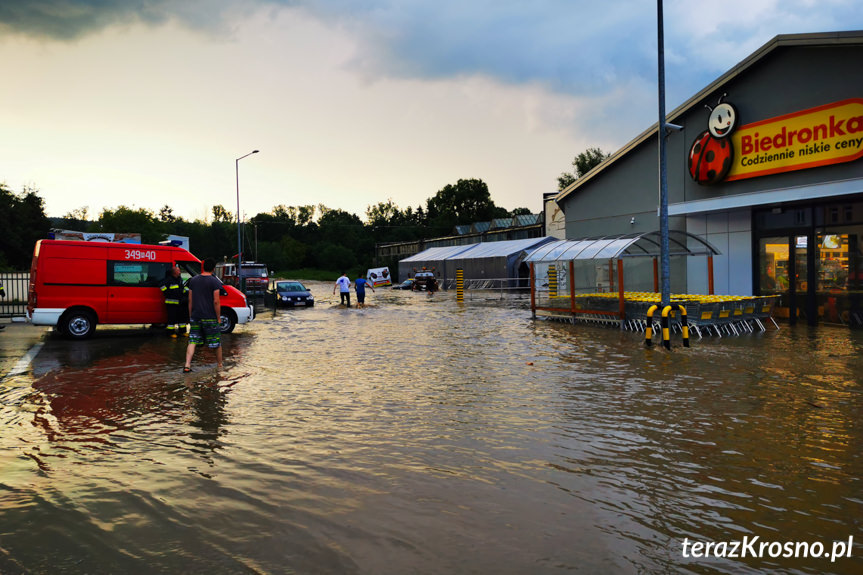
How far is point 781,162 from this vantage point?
697 inches

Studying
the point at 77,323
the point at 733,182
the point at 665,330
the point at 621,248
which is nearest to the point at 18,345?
the point at 77,323

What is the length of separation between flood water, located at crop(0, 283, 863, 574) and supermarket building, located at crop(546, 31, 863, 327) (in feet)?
23.3

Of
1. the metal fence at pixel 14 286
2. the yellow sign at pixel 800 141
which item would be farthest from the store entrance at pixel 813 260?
the metal fence at pixel 14 286

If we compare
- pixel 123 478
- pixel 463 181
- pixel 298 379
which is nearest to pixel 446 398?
pixel 298 379

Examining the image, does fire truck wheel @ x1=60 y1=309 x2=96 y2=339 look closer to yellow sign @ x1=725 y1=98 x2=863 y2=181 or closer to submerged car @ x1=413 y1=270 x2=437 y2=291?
yellow sign @ x1=725 y1=98 x2=863 y2=181

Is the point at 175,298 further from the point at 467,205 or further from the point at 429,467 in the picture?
the point at 467,205

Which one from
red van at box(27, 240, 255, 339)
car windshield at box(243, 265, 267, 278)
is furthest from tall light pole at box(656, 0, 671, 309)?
car windshield at box(243, 265, 267, 278)

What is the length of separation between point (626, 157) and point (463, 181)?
318ft

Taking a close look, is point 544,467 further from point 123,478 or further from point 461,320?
point 461,320

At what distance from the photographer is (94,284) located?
1606 cm

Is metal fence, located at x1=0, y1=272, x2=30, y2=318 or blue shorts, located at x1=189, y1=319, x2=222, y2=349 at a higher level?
metal fence, located at x1=0, y1=272, x2=30, y2=318

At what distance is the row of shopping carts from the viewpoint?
15797 millimetres

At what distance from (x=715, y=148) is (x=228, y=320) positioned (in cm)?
1590

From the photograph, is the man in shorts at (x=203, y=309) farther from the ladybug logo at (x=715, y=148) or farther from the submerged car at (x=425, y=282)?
the submerged car at (x=425, y=282)
